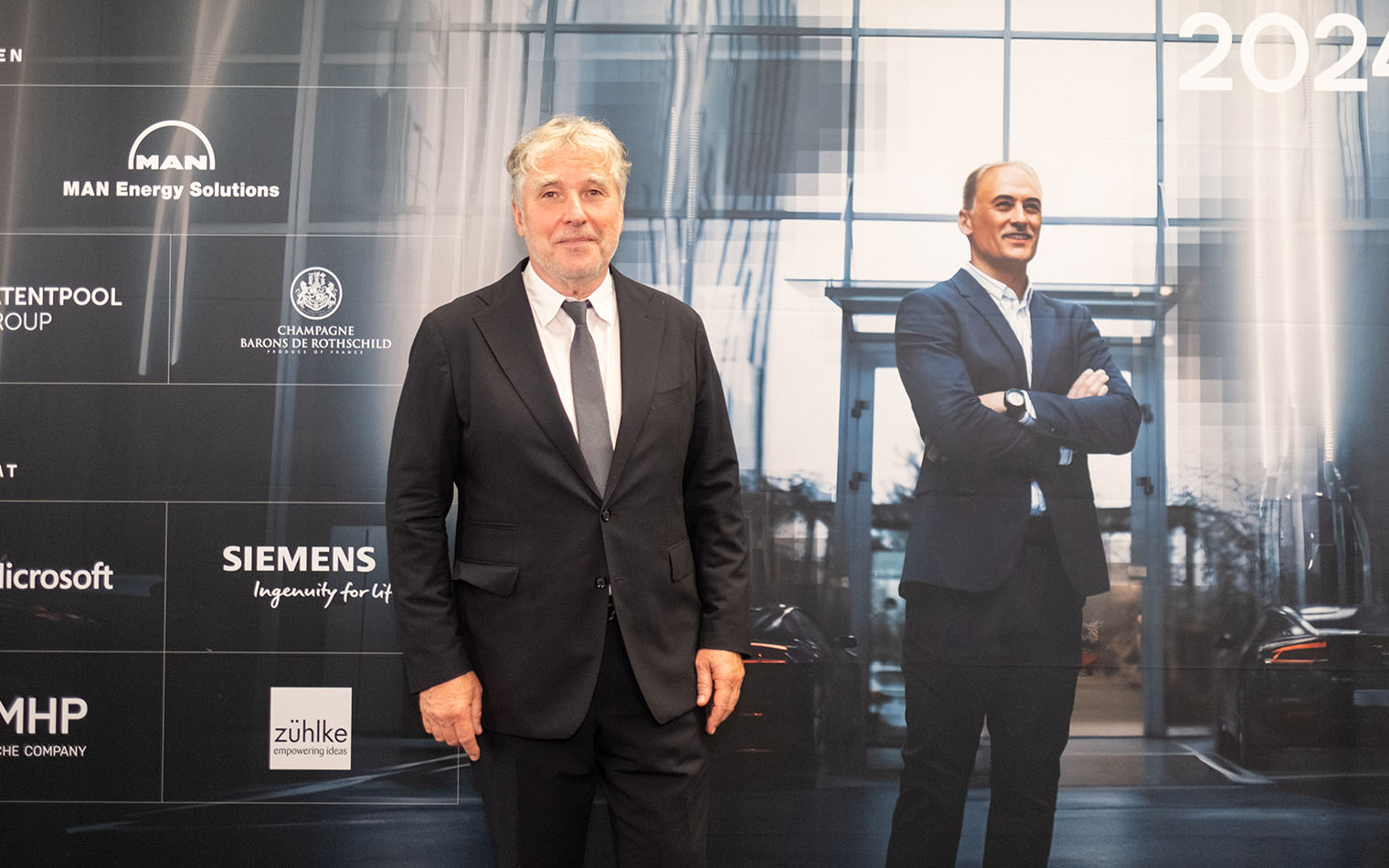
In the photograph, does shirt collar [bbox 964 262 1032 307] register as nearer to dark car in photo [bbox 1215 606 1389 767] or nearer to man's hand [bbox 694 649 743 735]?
dark car in photo [bbox 1215 606 1389 767]

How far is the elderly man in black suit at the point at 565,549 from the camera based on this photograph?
176 cm

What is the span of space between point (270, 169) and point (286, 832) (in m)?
1.68

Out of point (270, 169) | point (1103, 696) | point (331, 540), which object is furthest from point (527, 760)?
point (270, 169)

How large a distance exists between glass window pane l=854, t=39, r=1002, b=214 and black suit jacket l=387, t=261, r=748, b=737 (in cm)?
97

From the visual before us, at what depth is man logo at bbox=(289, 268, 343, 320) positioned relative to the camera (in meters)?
2.53

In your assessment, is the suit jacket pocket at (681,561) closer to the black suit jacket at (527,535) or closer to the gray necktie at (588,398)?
the black suit jacket at (527,535)

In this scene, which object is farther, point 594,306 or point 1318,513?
point 1318,513

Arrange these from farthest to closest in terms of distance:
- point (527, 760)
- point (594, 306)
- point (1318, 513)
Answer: point (1318, 513), point (594, 306), point (527, 760)

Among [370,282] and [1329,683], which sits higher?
[370,282]

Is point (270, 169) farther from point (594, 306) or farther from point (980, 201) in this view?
point (980, 201)

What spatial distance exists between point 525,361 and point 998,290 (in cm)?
128

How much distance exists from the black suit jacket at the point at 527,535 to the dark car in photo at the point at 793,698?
659mm

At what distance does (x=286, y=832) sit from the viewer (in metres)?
2.52

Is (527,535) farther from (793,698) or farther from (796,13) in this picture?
(796,13)
